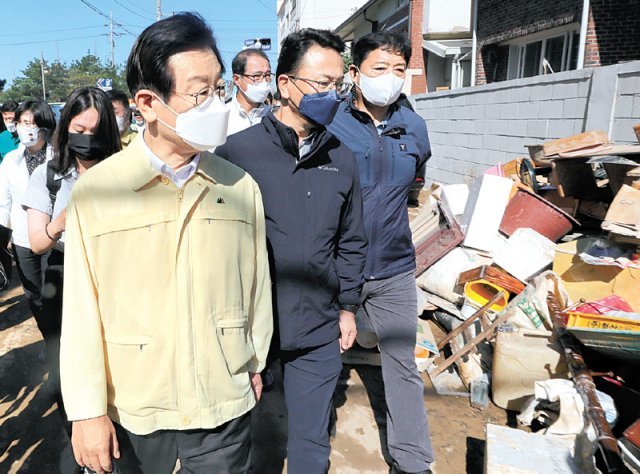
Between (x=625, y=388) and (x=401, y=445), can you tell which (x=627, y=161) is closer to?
(x=625, y=388)

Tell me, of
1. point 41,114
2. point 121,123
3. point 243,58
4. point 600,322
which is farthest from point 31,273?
point 600,322

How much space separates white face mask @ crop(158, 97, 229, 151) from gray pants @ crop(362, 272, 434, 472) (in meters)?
1.41

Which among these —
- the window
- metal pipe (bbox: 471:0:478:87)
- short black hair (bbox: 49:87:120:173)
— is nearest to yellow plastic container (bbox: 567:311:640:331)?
short black hair (bbox: 49:87:120:173)

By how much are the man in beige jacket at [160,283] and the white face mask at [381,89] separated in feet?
4.48

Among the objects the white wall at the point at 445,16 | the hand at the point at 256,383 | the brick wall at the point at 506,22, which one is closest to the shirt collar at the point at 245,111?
the hand at the point at 256,383

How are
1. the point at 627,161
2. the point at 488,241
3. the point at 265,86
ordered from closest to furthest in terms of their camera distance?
the point at 627,161, the point at 265,86, the point at 488,241

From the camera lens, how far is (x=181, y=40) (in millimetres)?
1471

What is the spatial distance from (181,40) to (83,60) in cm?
9146

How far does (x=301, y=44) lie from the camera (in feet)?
7.30

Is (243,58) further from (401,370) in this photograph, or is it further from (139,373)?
(139,373)

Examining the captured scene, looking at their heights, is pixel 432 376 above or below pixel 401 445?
below

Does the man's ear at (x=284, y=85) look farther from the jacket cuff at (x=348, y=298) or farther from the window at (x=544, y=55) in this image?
the window at (x=544, y=55)

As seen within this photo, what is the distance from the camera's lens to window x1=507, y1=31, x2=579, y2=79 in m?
10.5

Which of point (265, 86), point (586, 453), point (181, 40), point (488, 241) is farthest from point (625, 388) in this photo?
point (265, 86)
